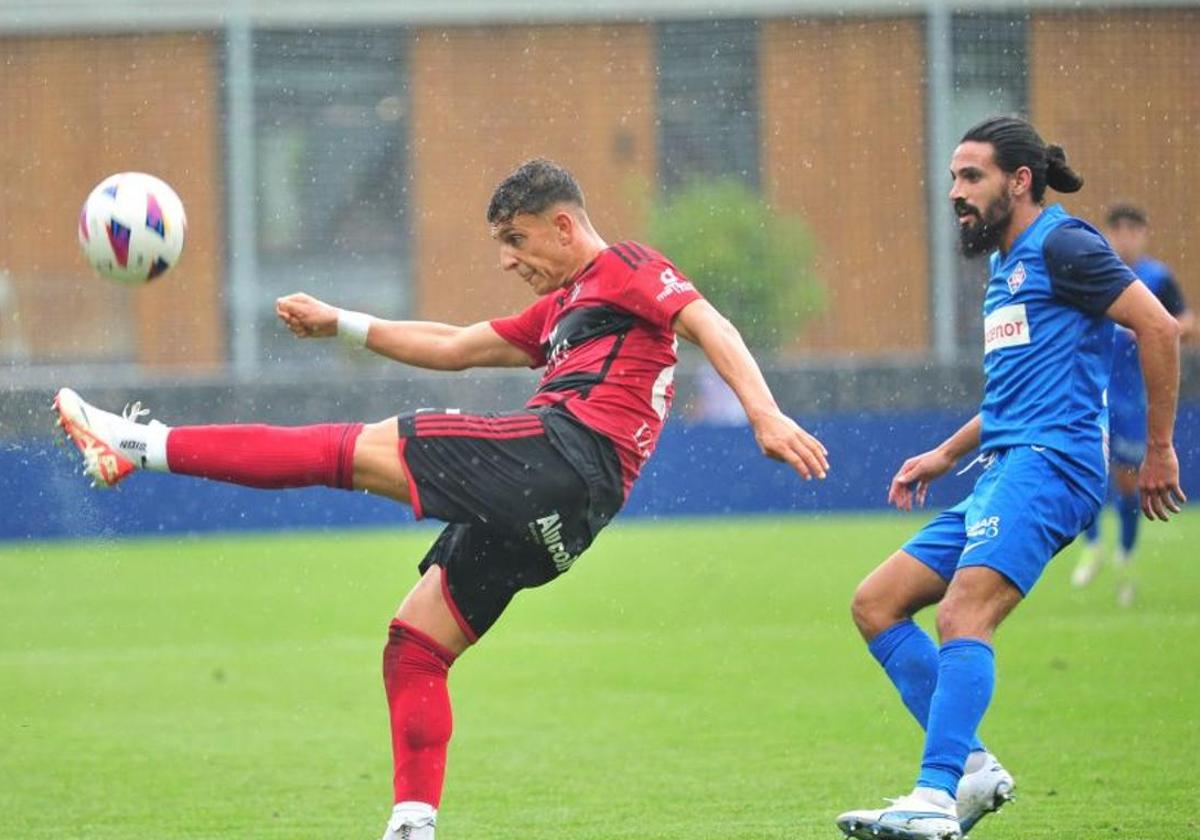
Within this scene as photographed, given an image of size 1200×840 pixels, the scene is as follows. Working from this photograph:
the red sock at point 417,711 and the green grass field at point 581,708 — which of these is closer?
the red sock at point 417,711

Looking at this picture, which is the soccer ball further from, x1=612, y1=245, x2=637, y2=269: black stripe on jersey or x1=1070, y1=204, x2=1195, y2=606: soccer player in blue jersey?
x1=1070, y1=204, x2=1195, y2=606: soccer player in blue jersey

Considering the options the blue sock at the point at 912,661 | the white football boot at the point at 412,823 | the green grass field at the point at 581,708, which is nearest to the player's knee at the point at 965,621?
the blue sock at the point at 912,661

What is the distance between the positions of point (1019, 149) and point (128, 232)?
2903 millimetres

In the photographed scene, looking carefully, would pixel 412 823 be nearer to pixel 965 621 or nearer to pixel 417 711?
pixel 417 711

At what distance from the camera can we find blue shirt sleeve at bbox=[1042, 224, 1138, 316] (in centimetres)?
507

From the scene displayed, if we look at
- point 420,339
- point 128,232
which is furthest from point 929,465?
point 128,232

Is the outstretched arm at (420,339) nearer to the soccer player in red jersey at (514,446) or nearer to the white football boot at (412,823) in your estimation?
the soccer player in red jersey at (514,446)

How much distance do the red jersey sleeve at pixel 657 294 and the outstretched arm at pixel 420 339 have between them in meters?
0.73

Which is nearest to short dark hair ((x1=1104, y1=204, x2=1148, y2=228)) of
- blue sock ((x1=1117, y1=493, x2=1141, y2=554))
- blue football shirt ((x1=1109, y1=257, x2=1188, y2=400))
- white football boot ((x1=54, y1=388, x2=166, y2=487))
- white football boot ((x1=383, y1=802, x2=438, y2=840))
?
blue football shirt ((x1=1109, y1=257, x2=1188, y2=400))

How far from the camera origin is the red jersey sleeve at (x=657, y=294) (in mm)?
5160

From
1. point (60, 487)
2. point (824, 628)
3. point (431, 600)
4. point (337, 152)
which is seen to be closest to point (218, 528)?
point (60, 487)

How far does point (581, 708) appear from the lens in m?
8.49

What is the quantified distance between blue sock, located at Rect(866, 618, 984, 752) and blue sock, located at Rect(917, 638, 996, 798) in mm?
379

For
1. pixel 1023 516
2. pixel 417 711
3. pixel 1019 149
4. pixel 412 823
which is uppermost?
pixel 1019 149
